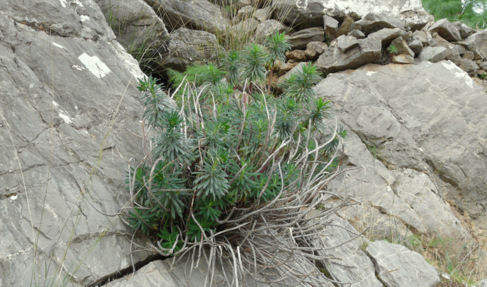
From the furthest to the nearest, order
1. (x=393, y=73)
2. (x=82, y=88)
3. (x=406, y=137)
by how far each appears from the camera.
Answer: (x=393, y=73) < (x=406, y=137) < (x=82, y=88)

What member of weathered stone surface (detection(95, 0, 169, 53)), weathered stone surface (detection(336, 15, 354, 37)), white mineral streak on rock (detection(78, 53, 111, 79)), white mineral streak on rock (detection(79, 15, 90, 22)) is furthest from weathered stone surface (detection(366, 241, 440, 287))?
weathered stone surface (detection(336, 15, 354, 37))

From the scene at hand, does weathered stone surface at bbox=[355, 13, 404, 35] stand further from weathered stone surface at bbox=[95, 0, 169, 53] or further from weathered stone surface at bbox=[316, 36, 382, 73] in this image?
weathered stone surface at bbox=[95, 0, 169, 53]

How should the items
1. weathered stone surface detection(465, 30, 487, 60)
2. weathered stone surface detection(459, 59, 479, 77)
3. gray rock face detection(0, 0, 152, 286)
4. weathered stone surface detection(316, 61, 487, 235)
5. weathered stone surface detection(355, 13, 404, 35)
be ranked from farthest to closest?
weathered stone surface detection(465, 30, 487, 60) < weathered stone surface detection(459, 59, 479, 77) < weathered stone surface detection(355, 13, 404, 35) < weathered stone surface detection(316, 61, 487, 235) < gray rock face detection(0, 0, 152, 286)

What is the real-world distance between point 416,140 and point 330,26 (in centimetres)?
180

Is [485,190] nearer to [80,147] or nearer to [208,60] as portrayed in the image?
[208,60]

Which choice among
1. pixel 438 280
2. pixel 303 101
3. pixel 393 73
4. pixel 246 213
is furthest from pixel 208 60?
pixel 438 280

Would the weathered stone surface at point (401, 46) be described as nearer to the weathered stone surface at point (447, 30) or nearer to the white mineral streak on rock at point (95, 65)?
the weathered stone surface at point (447, 30)

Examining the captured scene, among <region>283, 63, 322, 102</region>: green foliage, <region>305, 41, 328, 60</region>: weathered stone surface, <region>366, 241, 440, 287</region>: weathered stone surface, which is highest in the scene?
<region>283, 63, 322, 102</region>: green foliage

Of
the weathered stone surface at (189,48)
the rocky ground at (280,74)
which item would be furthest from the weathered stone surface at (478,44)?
the weathered stone surface at (189,48)

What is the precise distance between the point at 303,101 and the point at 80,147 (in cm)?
153

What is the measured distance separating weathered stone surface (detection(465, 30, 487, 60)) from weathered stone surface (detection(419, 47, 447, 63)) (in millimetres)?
745

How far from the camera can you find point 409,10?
5.42 metres

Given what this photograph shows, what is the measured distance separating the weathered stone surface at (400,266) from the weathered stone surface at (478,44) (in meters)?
3.71

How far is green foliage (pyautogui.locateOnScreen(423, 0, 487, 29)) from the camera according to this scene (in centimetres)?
789
